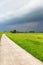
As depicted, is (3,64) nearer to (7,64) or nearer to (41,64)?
(7,64)

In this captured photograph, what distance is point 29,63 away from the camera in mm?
12570

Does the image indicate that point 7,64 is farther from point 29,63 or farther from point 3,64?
point 29,63

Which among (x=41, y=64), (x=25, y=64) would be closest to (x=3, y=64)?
(x=25, y=64)

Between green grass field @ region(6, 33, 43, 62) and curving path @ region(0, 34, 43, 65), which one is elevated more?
curving path @ region(0, 34, 43, 65)

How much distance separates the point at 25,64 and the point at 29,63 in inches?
17.1

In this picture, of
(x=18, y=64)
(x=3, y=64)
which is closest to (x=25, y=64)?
(x=18, y=64)

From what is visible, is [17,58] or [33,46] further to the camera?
[33,46]

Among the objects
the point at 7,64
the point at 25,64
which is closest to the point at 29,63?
the point at 25,64

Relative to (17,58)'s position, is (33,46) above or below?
below

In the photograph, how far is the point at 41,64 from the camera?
1229 cm

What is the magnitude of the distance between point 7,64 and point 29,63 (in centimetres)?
138

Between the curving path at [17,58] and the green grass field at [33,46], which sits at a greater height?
the curving path at [17,58]

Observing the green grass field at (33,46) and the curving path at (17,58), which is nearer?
the curving path at (17,58)

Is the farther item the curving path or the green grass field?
the green grass field
